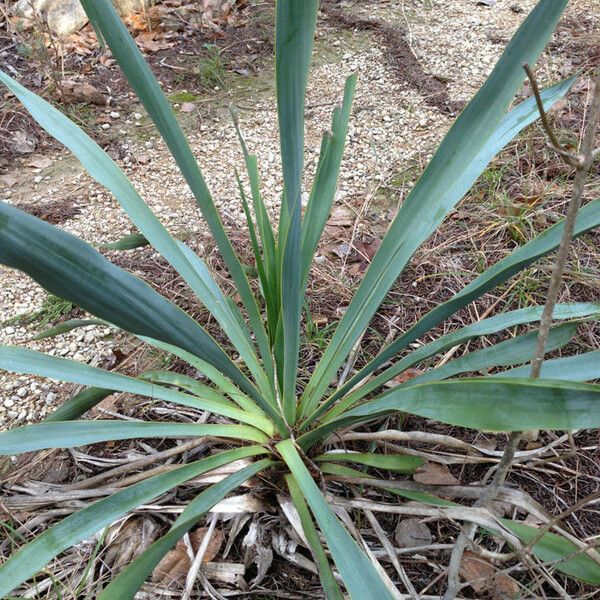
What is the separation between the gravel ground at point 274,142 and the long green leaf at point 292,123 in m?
0.77

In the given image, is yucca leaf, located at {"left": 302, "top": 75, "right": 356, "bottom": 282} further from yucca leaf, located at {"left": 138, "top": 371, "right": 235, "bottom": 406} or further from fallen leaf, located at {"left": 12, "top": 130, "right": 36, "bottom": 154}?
fallen leaf, located at {"left": 12, "top": 130, "right": 36, "bottom": 154}

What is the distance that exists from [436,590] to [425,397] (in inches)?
19.8

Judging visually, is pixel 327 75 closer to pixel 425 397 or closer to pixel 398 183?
pixel 398 183

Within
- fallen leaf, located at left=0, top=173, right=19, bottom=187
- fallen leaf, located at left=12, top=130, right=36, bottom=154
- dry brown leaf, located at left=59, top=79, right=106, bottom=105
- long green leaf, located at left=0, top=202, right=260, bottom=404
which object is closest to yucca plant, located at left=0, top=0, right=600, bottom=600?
long green leaf, located at left=0, top=202, right=260, bottom=404

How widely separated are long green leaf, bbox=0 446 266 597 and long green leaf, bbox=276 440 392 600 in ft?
0.69

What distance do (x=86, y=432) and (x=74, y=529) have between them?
170mm

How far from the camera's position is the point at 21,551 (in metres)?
0.86

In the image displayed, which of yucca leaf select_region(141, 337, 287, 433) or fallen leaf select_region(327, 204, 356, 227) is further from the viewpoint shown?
fallen leaf select_region(327, 204, 356, 227)

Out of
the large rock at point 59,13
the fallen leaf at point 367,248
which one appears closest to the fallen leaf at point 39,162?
the large rock at point 59,13

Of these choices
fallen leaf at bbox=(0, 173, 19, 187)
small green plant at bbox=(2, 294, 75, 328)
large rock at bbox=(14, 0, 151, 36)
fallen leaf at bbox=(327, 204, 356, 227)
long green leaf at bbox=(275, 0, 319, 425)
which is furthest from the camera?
large rock at bbox=(14, 0, 151, 36)

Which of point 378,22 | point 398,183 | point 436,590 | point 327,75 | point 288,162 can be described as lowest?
point 436,590

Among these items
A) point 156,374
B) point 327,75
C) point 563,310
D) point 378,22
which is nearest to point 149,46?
point 327,75

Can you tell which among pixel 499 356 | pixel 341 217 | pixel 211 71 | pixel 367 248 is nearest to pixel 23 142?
pixel 211 71

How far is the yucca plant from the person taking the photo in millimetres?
661
